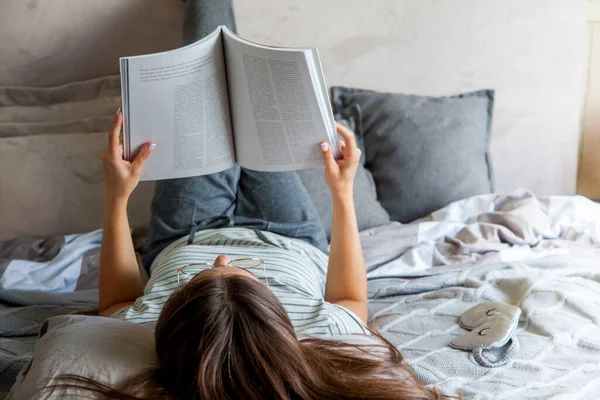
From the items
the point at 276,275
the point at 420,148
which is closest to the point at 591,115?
the point at 420,148

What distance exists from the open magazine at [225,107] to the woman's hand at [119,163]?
0.05 ft

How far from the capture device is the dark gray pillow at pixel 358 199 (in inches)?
72.2

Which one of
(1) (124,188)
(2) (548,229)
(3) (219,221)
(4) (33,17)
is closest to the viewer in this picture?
(1) (124,188)

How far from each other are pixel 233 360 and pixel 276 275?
1.56 feet

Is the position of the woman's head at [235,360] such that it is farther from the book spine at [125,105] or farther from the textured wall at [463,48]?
the textured wall at [463,48]

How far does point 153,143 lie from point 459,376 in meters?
0.67

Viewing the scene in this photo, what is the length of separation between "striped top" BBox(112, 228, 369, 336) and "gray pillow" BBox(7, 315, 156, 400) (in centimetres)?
16

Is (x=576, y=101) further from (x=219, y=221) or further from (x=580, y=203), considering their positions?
(x=219, y=221)

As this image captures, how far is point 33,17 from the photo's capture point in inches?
76.8

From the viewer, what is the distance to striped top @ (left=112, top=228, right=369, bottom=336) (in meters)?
1.14

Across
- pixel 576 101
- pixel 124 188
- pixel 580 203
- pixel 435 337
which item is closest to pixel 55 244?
pixel 124 188

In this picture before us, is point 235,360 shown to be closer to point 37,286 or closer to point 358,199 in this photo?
point 37,286

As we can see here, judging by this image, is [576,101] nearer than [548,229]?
No

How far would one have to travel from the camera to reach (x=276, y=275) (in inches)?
50.7
